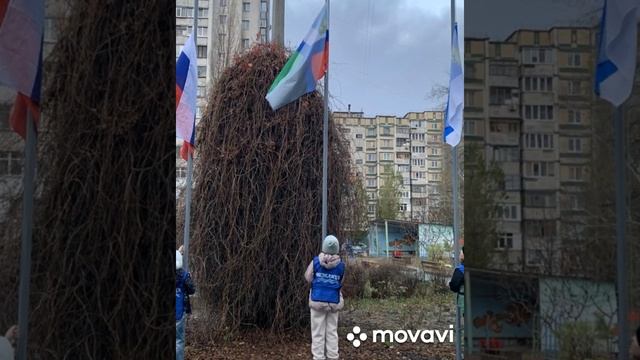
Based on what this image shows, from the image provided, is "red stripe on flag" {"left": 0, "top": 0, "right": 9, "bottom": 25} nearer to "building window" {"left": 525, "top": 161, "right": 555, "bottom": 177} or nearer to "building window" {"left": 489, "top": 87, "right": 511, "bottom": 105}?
"building window" {"left": 489, "top": 87, "right": 511, "bottom": 105}

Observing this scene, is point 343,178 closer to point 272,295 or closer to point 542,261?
point 272,295

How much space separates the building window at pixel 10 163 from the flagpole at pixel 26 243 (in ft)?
0.55

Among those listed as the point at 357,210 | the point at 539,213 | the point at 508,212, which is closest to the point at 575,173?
the point at 539,213

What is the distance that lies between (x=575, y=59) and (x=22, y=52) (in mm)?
2520

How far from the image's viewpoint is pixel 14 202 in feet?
10.2

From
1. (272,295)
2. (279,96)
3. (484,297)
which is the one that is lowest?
(272,295)

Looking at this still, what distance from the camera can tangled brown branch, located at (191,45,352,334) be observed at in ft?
31.4

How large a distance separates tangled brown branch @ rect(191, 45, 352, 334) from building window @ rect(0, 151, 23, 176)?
6426 mm

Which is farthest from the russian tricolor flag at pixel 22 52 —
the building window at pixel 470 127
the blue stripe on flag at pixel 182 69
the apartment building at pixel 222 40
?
the apartment building at pixel 222 40

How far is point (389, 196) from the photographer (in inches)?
788

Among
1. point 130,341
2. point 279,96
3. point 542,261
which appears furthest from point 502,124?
point 279,96

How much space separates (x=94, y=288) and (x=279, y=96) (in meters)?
5.43

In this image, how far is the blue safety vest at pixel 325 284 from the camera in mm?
6984

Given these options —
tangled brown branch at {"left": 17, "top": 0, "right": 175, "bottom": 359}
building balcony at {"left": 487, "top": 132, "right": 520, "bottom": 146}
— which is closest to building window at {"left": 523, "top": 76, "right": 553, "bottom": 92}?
building balcony at {"left": 487, "top": 132, "right": 520, "bottom": 146}
